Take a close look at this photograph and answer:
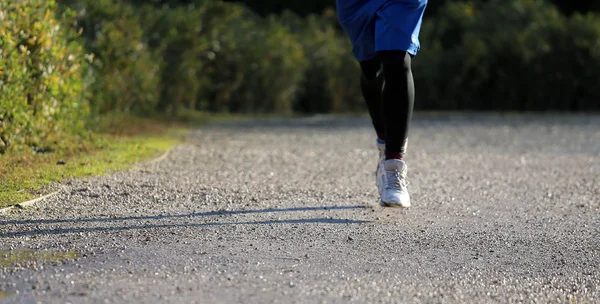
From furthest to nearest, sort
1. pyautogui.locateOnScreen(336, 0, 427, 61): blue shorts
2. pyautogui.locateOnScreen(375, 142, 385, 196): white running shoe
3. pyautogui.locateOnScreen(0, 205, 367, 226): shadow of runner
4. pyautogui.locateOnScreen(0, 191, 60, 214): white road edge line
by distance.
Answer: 1. pyautogui.locateOnScreen(375, 142, 385, 196): white running shoe
2. pyautogui.locateOnScreen(336, 0, 427, 61): blue shorts
3. pyautogui.locateOnScreen(0, 191, 60, 214): white road edge line
4. pyautogui.locateOnScreen(0, 205, 367, 226): shadow of runner

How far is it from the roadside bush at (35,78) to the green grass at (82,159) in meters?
0.15

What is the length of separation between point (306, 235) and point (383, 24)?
4.29 feet

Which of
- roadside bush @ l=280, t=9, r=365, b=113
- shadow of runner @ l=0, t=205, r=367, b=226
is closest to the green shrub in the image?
shadow of runner @ l=0, t=205, r=367, b=226

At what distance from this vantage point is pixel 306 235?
427cm

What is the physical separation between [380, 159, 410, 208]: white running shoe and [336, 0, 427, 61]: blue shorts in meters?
0.61

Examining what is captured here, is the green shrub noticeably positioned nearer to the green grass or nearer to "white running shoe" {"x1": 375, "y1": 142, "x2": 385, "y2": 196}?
the green grass

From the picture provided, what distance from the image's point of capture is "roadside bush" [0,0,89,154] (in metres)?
5.91

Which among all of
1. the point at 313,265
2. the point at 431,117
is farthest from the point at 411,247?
the point at 431,117

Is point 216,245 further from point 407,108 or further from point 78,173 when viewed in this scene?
point 78,173

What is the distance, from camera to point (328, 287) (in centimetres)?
325

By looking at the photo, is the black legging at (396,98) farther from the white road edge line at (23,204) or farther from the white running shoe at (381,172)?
the white road edge line at (23,204)

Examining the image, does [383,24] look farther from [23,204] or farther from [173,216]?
[23,204]

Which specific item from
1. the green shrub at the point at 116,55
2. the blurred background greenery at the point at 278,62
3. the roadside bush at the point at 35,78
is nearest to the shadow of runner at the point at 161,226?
the roadside bush at the point at 35,78

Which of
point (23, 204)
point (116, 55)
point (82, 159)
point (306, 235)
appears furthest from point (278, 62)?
point (306, 235)
